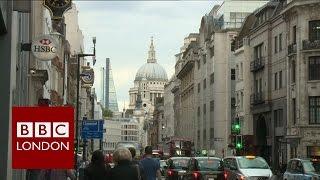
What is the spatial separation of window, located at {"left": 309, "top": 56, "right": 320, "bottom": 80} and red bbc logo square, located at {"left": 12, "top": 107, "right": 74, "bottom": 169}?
52.3 m

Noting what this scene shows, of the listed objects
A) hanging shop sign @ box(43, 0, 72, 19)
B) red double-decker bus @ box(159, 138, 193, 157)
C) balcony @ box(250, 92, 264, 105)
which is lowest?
red double-decker bus @ box(159, 138, 193, 157)

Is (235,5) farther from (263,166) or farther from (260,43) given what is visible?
(263,166)

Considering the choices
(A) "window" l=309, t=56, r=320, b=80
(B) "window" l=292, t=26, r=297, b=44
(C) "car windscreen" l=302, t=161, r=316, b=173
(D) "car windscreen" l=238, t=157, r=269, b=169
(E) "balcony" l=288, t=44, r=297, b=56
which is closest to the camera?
(C) "car windscreen" l=302, t=161, r=316, b=173

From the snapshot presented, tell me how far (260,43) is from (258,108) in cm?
622

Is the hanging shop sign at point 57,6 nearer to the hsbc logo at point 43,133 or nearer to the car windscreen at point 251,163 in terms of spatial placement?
the car windscreen at point 251,163

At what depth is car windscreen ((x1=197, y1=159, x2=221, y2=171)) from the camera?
101 feet

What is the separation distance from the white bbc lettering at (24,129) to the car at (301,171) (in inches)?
738

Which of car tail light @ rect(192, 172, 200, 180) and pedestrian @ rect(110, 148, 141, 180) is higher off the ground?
pedestrian @ rect(110, 148, 141, 180)

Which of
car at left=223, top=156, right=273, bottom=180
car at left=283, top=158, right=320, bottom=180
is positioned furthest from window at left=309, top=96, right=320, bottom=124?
car at left=283, top=158, right=320, bottom=180

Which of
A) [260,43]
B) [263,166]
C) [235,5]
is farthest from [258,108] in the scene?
[263,166]

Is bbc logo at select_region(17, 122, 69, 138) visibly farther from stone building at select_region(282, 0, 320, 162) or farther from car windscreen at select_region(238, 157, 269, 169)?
stone building at select_region(282, 0, 320, 162)

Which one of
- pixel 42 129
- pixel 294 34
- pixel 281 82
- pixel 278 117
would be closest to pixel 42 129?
pixel 42 129

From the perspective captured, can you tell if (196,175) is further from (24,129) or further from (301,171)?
(24,129)

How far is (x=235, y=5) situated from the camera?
102 metres
